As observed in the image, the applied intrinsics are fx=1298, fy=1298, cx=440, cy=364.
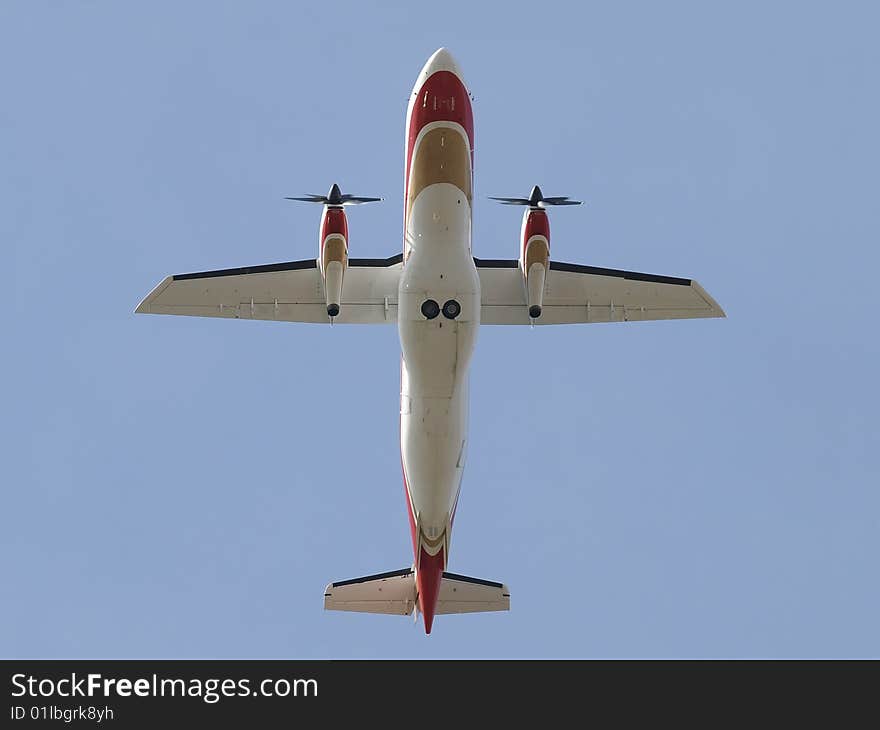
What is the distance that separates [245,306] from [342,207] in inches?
151

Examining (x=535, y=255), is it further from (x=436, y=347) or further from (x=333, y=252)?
(x=333, y=252)

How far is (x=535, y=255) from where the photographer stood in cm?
Answer: 3262

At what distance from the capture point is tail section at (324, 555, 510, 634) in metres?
34.2

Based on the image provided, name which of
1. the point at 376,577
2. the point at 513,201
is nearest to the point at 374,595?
the point at 376,577

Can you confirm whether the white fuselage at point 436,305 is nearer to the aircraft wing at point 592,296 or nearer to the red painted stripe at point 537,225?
the red painted stripe at point 537,225

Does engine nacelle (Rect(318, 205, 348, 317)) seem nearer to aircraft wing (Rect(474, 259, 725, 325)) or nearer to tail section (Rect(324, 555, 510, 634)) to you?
aircraft wing (Rect(474, 259, 725, 325))

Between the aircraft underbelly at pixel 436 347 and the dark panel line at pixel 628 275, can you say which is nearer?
the aircraft underbelly at pixel 436 347

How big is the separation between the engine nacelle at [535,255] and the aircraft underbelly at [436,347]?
6.70 ft

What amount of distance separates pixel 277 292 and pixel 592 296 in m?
8.26

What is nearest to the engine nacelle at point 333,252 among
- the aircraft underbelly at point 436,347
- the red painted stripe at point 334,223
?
the red painted stripe at point 334,223

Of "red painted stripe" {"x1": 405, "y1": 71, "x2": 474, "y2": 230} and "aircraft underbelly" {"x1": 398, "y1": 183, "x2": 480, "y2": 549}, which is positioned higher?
"red painted stripe" {"x1": 405, "y1": 71, "x2": 474, "y2": 230}

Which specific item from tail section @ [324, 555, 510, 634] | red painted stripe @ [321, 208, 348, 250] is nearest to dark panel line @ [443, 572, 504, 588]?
tail section @ [324, 555, 510, 634]

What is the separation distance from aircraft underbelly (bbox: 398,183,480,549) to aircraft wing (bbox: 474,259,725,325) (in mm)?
3305

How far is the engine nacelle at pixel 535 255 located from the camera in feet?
107
